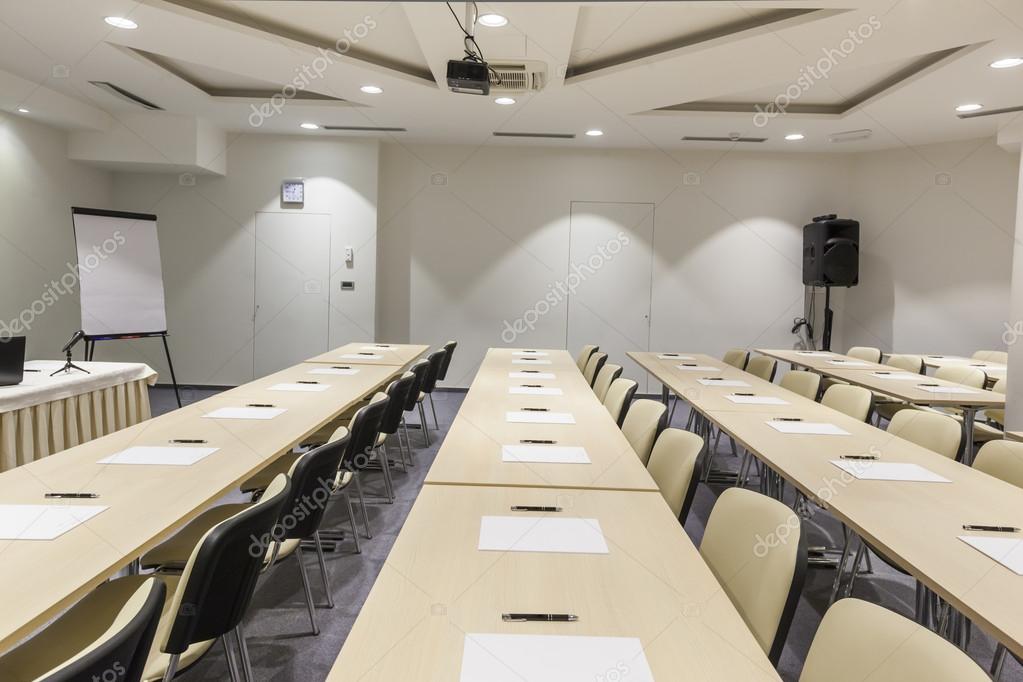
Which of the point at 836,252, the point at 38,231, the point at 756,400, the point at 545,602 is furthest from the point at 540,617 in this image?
the point at 836,252

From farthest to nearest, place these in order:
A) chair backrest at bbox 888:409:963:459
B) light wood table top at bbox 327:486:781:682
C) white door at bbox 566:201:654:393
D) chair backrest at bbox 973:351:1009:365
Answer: white door at bbox 566:201:654:393, chair backrest at bbox 973:351:1009:365, chair backrest at bbox 888:409:963:459, light wood table top at bbox 327:486:781:682

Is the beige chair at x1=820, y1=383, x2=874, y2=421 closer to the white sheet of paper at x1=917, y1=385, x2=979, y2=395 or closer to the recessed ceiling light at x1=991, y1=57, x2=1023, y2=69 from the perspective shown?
the white sheet of paper at x1=917, y1=385, x2=979, y2=395

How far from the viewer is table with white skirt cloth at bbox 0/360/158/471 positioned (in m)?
3.80

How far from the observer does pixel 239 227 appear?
27.1 ft

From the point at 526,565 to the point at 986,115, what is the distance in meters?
7.23

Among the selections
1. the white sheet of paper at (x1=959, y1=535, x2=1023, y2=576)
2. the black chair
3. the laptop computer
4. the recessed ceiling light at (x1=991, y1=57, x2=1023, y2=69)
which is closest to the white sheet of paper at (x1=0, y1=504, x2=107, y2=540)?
the black chair

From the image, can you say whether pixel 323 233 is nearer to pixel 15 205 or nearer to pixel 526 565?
pixel 15 205

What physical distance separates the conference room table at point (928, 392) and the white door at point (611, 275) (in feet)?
10.7

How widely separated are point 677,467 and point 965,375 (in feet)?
14.3

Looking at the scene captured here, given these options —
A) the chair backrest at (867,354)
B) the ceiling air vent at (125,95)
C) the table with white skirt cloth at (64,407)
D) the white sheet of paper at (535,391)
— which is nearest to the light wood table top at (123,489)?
the white sheet of paper at (535,391)

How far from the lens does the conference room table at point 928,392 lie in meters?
4.34

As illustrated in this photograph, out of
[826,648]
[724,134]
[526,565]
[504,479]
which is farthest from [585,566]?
[724,134]

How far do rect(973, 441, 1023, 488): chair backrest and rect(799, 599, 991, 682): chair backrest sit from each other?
5.94 feet

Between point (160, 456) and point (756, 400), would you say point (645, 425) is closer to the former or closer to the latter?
point (756, 400)
